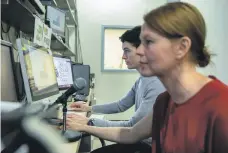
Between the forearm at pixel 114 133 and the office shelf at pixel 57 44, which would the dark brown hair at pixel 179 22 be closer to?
the forearm at pixel 114 133

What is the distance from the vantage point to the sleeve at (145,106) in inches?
60.6

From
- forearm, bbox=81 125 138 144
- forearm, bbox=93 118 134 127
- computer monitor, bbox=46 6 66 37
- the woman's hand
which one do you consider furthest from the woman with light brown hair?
computer monitor, bbox=46 6 66 37

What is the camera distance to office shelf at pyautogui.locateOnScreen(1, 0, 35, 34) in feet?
4.44

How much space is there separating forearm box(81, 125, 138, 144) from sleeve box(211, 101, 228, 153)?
0.51 metres

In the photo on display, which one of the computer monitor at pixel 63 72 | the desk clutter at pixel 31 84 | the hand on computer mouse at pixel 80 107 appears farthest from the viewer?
the computer monitor at pixel 63 72

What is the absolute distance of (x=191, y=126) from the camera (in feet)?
3.04

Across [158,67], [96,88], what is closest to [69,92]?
[158,67]

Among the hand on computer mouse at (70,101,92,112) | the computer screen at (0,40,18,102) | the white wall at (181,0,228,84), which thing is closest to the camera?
the computer screen at (0,40,18,102)

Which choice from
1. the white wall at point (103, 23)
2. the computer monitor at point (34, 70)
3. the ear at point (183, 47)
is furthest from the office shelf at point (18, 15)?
the white wall at point (103, 23)

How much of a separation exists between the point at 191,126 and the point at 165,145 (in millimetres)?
144

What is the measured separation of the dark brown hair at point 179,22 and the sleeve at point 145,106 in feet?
1.99

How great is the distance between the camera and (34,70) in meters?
1.28

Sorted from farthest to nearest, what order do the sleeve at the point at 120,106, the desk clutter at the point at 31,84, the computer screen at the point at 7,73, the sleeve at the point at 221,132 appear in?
the sleeve at the point at 120,106
the computer screen at the point at 7,73
the sleeve at the point at 221,132
the desk clutter at the point at 31,84

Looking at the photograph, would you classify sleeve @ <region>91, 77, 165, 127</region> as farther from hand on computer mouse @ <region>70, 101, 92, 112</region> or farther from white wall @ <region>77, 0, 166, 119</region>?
white wall @ <region>77, 0, 166, 119</region>
